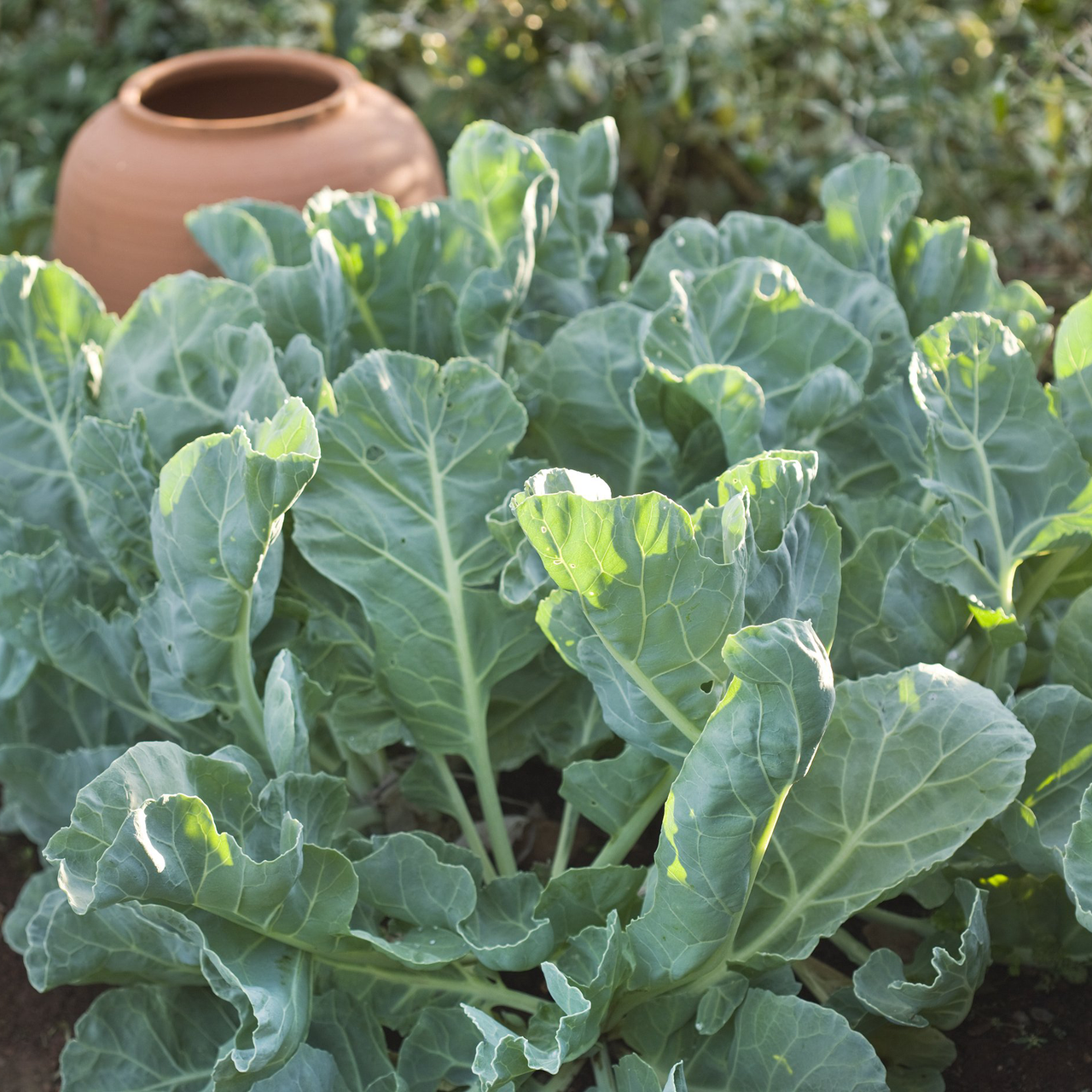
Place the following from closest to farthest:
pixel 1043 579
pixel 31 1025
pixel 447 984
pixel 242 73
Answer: pixel 447 984
pixel 1043 579
pixel 31 1025
pixel 242 73

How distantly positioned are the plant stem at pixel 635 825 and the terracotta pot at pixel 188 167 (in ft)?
4.42

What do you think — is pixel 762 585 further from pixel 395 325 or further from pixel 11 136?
pixel 11 136

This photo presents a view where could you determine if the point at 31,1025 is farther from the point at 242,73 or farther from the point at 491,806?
the point at 242,73

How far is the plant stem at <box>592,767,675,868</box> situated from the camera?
1.31 m

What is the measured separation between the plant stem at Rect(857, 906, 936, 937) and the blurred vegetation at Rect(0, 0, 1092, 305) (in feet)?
6.52

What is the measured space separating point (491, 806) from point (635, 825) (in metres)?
0.20

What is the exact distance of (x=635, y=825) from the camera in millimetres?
1336

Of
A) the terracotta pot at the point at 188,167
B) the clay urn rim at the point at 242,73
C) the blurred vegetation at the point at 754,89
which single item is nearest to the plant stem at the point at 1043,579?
the terracotta pot at the point at 188,167

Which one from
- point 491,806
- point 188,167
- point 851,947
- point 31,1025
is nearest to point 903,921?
point 851,947

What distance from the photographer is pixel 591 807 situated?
4.35ft

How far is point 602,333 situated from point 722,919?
28.7 inches

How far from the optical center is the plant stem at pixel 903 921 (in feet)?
4.47

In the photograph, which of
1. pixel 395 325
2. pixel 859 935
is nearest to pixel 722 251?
pixel 395 325

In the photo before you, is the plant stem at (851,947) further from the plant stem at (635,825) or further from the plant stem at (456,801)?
the plant stem at (456,801)
